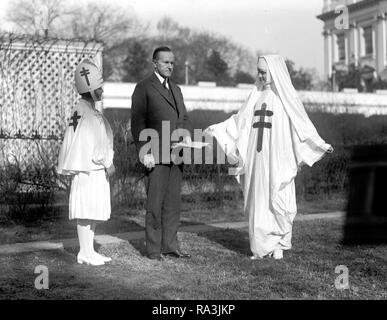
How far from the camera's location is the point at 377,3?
67.8 metres

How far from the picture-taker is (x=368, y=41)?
72.8 metres

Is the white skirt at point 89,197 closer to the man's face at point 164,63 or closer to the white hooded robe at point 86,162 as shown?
the white hooded robe at point 86,162

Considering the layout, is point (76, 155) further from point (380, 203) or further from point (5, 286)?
point (380, 203)

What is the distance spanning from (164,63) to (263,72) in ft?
3.47

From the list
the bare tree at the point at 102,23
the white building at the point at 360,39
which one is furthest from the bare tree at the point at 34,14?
the white building at the point at 360,39

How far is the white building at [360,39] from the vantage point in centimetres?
6725

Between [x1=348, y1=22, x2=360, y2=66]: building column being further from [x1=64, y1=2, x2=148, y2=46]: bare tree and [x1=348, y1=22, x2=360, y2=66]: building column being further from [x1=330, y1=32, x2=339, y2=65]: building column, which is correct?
[x1=64, y1=2, x2=148, y2=46]: bare tree

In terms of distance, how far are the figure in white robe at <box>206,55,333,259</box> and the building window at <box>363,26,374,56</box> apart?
68.8m

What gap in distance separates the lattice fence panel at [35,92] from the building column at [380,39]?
60165 millimetres

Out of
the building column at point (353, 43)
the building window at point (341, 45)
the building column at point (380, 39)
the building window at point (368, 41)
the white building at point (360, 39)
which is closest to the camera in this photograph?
the white building at point (360, 39)

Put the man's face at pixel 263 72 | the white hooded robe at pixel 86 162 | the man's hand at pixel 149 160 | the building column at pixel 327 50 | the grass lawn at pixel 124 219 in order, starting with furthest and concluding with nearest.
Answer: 1. the building column at pixel 327 50
2. the grass lawn at pixel 124 219
3. the man's face at pixel 263 72
4. the man's hand at pixel 149 160
5. the white hooded robe at pixel 86 162

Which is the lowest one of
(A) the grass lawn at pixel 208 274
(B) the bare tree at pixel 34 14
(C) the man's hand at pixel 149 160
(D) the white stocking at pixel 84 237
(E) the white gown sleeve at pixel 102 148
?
(A) the grass lawn at pixel 208 274

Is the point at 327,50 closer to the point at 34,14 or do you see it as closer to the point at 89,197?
the point at 34,14

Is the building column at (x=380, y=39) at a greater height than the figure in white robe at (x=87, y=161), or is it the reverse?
the building column at (x=380, y=39)
